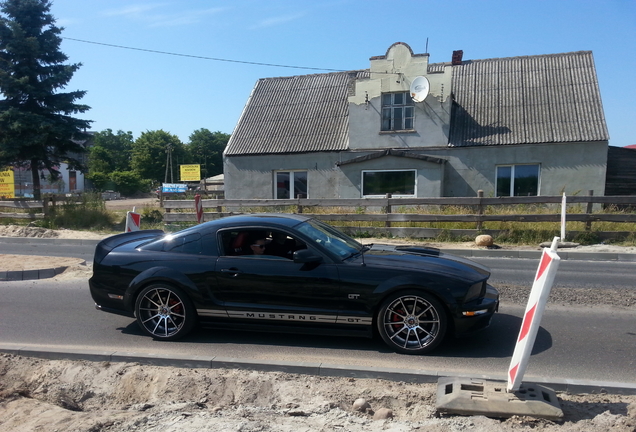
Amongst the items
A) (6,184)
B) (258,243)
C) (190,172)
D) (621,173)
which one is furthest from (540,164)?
(190,172)

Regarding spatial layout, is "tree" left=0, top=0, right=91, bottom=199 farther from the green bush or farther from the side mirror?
the side mirror

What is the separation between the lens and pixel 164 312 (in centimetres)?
571

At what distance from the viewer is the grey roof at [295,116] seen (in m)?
22.9

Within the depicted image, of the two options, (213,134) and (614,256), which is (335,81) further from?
(213,134)

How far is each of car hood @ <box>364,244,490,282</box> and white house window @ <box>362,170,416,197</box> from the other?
15182 mm

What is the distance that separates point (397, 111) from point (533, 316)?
60.4ft

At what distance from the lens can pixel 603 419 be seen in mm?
3471

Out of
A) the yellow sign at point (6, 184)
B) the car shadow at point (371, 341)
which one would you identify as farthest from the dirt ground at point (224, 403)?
the yellow sign at point (6, 184)

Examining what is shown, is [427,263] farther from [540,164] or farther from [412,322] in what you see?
[540,164]

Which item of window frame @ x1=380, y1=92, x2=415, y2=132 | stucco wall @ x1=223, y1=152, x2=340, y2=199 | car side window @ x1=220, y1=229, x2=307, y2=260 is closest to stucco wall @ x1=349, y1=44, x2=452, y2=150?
window frame @ x1=380, y1=92, x2=415, y2=132

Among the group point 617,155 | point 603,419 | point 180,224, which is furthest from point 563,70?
point 603,419

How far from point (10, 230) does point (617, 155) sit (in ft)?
80.9

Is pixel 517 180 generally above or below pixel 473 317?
above

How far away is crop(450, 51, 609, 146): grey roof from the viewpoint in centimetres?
1978
